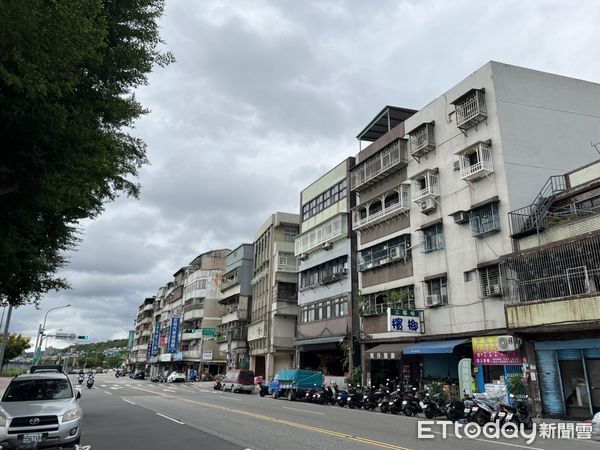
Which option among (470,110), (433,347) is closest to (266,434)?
(433,347)

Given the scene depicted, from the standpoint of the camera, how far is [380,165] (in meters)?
33.0

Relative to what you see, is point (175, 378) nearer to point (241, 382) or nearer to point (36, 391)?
point (241, 382)

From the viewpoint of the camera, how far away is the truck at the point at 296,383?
96.7 feet

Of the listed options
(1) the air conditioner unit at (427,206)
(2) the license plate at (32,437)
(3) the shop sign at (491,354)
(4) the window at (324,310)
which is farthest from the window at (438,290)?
(2) the license plate at (32,437)

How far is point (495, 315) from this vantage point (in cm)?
2222

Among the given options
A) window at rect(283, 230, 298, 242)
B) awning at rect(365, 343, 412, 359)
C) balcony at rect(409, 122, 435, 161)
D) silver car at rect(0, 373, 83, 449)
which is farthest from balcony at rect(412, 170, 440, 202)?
window at rect(283, 230, 298, 242)

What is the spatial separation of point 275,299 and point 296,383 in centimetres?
1855

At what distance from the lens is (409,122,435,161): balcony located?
28453mm

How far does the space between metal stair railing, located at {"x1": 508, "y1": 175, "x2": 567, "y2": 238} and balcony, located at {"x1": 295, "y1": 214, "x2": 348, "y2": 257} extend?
15.9 m

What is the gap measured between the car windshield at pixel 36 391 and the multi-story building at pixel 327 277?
23.9 m

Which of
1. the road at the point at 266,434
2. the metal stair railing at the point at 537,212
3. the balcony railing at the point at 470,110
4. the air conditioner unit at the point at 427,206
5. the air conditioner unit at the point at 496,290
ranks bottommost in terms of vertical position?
the road at the point at 266,434

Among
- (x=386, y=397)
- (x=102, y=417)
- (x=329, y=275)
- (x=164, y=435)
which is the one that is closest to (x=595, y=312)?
(x=386, y=397)

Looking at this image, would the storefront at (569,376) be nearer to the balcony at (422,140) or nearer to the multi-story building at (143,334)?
the balcony at (422,140)

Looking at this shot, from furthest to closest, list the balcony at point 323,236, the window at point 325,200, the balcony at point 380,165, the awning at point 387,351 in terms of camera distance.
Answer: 1. the window at point 325,200
2. the balcony at point 323,236
3. the balcony at point 380,165
4. the awning at point 387,351
